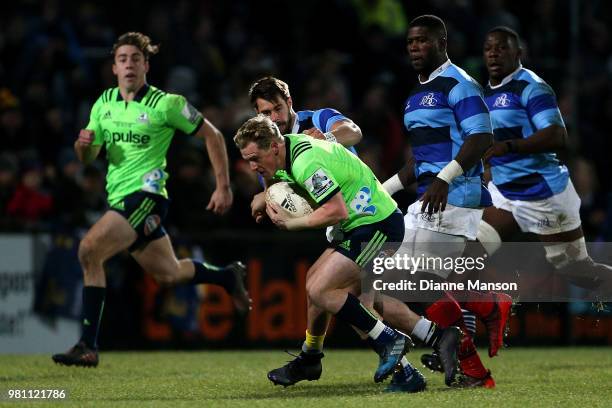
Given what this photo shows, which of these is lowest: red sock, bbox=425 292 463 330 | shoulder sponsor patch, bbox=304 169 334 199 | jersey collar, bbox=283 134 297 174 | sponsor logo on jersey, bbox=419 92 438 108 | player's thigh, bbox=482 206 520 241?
red sock, bbox=425 292 463 330

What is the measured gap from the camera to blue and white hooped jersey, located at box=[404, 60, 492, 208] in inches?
309

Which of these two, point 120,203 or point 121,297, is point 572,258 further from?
point 121,297

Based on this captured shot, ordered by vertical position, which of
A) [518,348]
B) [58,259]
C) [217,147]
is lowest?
[518,348]

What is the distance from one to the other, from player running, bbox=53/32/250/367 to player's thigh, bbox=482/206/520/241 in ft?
6.28

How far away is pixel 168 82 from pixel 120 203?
4527 millimetres

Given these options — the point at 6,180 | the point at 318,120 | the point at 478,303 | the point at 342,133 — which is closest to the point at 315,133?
the point at 342,133

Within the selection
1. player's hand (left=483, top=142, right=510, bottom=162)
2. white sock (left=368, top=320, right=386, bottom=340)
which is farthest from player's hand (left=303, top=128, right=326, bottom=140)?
white sock (left=368, top=320, right=386, bottom=340)

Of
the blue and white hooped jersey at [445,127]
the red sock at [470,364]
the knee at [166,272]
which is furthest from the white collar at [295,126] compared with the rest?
the knee at [166,272]

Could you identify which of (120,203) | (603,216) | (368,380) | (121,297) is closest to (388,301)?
(368,380)

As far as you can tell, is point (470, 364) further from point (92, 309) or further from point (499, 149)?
point (92, 309)

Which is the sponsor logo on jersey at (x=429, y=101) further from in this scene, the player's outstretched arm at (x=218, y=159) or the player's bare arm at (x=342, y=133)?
the player's outstretched arm at (x=218, y=159)

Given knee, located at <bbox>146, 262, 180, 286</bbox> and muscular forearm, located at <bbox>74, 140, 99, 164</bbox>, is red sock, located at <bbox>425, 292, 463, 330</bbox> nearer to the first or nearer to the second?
knee, located at <bbox>146, 262, 180, 286</bbox>

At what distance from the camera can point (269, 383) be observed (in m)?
8.36

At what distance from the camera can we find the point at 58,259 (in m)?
12.0
